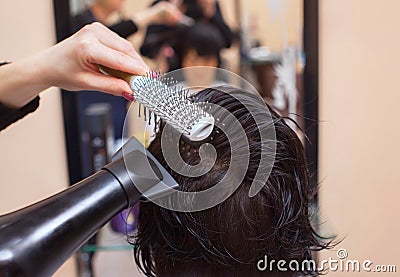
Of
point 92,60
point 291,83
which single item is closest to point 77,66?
point 92,60

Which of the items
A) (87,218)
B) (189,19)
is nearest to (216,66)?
(189,19)

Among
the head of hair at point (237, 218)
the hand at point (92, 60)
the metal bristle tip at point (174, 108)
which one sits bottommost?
the head of hair at point (237, 218)

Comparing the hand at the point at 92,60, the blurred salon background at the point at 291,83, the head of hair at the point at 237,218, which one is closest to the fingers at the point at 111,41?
the hand at the point at 92,60

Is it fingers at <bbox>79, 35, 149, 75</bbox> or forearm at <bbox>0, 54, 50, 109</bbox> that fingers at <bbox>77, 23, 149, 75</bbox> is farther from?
forearm at <bbox>0, 54, 50, 109</bbox>

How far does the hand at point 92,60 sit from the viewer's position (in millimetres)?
502

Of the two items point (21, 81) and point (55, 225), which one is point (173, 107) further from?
point (21, 81)

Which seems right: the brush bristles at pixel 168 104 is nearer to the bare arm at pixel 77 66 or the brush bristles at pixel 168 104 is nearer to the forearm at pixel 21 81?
the bare arm at pixel 77 66

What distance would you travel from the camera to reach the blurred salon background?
102cm

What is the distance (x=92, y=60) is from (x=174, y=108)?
14 cm

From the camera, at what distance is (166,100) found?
1.48ft

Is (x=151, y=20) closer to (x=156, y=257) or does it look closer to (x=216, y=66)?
(x=216, y=66)

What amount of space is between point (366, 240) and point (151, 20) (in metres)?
0.75

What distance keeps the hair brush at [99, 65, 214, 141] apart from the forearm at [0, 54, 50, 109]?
0.20m

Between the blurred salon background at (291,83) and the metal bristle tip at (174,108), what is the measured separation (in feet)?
1.89
